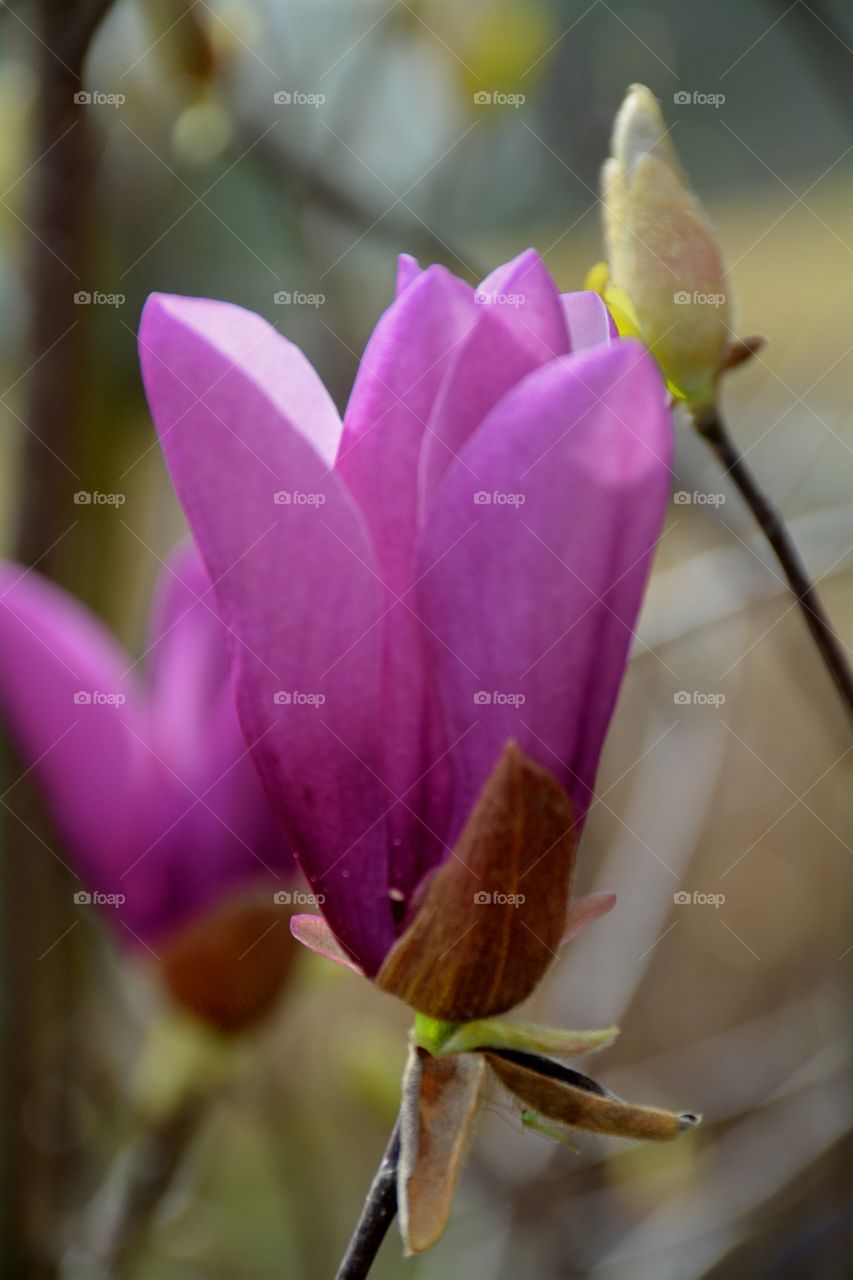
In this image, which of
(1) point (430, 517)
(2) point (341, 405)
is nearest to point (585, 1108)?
(1) point (430, 517)

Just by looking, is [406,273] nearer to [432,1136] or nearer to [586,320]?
[586,320]

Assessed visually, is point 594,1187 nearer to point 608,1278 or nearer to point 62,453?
point 608,1278

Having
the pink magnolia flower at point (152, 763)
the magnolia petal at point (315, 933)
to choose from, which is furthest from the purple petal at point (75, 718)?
the magnolia petal at point (315, 933)

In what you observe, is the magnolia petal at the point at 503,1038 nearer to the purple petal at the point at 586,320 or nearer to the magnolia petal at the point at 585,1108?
the magnolia petal at the point at 585,1108

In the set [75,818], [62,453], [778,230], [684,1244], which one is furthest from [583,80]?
[684,1244]

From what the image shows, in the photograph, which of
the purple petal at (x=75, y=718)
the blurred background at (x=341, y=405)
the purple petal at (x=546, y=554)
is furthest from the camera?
the blurred background at (x=341, y=405)
